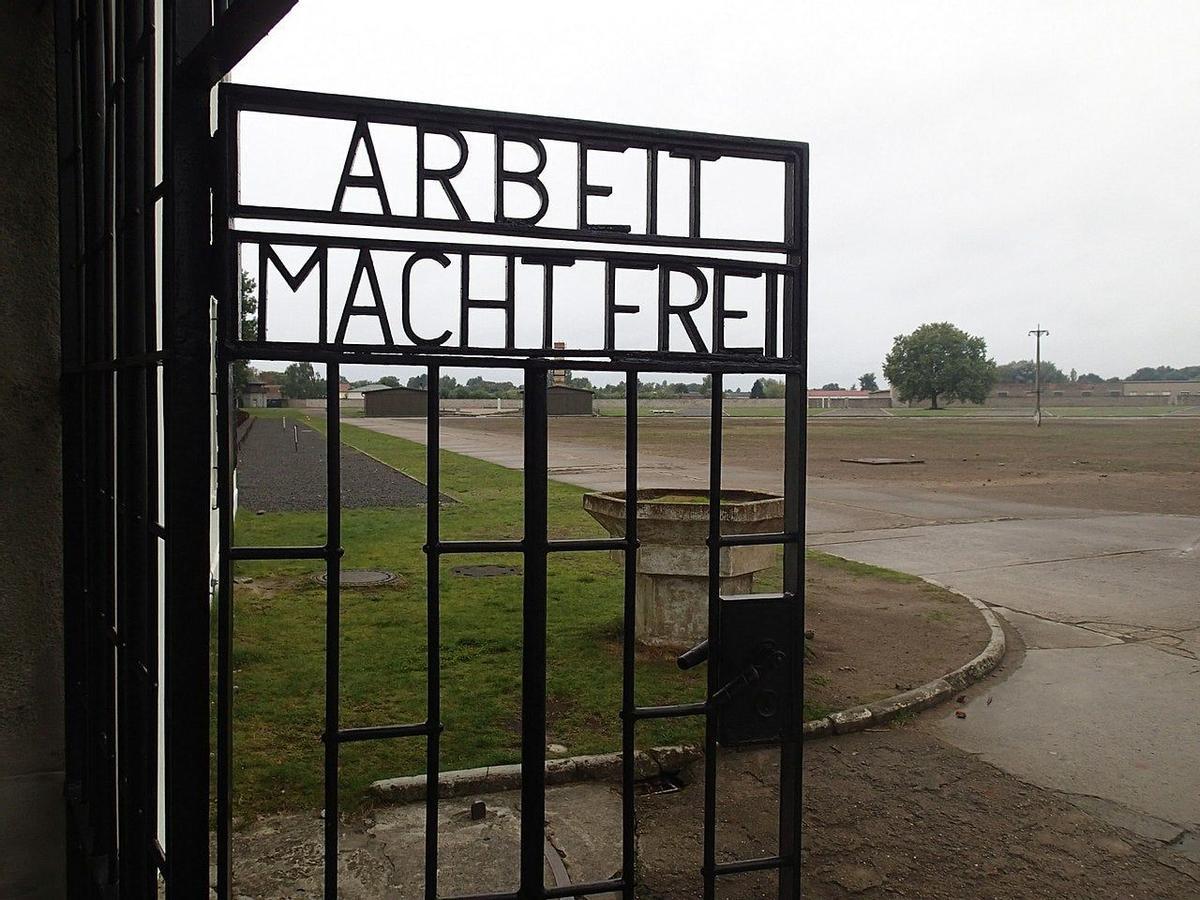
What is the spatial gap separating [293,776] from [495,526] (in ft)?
23.4

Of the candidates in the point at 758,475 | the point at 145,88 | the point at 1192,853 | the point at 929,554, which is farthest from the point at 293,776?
the point at 758,475

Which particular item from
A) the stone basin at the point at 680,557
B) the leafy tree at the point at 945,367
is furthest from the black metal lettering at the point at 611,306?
the leafy tree at the point at 945,367

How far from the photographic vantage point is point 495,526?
11.4 metres

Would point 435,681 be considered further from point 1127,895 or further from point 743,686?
point 1127,895

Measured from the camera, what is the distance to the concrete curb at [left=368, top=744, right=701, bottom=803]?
419cm

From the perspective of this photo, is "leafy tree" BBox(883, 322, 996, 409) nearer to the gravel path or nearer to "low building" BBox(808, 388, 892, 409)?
"low building" BBox(808, 388, 892, 409)

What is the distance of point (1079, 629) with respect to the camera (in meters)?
7.48

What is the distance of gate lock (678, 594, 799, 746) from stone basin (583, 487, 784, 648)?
2.70 m

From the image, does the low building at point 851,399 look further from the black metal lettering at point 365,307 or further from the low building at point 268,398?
the black metal lettering at point 365,307

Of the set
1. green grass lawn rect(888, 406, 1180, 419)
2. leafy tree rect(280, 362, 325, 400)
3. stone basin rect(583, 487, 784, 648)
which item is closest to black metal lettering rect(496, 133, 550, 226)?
stone basin rect(583, 487, 784, 648)

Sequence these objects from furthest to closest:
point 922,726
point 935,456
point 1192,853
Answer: point 935,456 → point 922,726 → point 1192,853

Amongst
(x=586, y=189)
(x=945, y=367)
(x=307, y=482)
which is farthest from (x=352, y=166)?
(x=945, y=367)

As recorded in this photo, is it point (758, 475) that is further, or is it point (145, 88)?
point (758, 475)

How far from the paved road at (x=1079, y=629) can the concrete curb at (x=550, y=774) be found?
1711 millimetres
